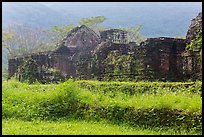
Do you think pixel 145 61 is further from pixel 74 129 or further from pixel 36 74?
pixel 74 129

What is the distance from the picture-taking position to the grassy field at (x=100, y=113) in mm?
8023

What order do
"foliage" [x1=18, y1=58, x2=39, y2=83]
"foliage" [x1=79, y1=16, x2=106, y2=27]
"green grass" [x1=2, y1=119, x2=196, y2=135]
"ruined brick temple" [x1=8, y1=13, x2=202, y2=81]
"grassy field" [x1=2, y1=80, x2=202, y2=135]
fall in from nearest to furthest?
"green grass" [x1=2, y1=119, x2=196, y2=135] < "grassy field" [x1=2, y1=80, x2=202, y2=135] < "ruined brick temple" [x1=8, y1=13, x2=202, y2=81] < "foliage" [x1=18, y1=58, x2=39, y2=83] < "foliage" [x1=79, y1=16, x2=106, y2=27]

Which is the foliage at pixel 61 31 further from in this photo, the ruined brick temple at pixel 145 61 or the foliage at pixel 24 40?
the ruined brick temple at pixel 145 61

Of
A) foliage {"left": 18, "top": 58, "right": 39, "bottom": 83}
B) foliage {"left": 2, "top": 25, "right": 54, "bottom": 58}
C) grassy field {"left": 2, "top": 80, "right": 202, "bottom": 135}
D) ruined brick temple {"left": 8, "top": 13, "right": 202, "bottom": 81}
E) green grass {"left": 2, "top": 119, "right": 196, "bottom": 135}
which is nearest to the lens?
green grass {"left": 2, "top": 119, "right": 196, "bottom": 135}

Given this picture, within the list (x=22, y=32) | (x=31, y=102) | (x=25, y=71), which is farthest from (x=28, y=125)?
(x=22, y=32)

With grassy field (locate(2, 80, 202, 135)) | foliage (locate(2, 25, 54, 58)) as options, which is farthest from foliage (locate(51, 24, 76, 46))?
grassy field (locate(2, 80, 202, 135))

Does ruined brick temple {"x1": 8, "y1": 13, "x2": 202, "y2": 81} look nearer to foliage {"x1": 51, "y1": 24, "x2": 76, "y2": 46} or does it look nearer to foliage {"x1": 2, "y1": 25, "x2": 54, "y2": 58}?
foliage {"x1": 2, "y1": 25, "x2": 54, "y2": 58}

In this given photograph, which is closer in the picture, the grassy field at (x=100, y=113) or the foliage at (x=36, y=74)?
the grassy field at (x=100, y=113)

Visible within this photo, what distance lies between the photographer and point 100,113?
9742 millimetres

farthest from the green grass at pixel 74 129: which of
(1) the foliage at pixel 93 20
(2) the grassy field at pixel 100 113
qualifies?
(1) the foliage at pixel 93 20

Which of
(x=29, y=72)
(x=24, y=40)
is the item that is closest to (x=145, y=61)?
(x=29, y=72)

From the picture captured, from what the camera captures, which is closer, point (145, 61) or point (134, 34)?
point (145, 61)

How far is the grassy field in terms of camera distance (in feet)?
26.3

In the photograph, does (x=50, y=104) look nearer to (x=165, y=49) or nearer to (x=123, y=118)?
(x=123, y=118)
